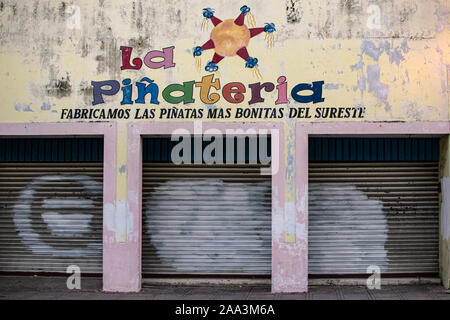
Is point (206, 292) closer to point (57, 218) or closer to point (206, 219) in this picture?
point (206, 219)

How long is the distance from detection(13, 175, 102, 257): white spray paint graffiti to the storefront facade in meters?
0.03

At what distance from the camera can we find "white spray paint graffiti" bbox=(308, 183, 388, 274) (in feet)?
38.6

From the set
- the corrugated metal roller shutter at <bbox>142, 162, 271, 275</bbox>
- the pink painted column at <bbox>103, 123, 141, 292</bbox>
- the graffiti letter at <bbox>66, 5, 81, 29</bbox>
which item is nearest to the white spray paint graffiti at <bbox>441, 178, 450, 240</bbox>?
the corrugated metal roller shutter at <bbox>142, 162, 271, 275</bbox>

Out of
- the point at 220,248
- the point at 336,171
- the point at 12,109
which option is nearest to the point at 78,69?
the point at 12,109

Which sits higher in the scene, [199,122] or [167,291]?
[199,122]

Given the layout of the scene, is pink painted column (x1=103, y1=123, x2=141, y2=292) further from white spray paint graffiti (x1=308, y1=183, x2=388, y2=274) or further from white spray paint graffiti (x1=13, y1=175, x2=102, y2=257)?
white spray paint graffiti (x1=308, y1=183, x2=388, y2=274)

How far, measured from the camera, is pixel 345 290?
11.3 metres

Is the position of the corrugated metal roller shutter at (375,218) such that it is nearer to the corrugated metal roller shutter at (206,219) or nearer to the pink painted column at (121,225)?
the corrugated metal roller shutter at (206,219)
